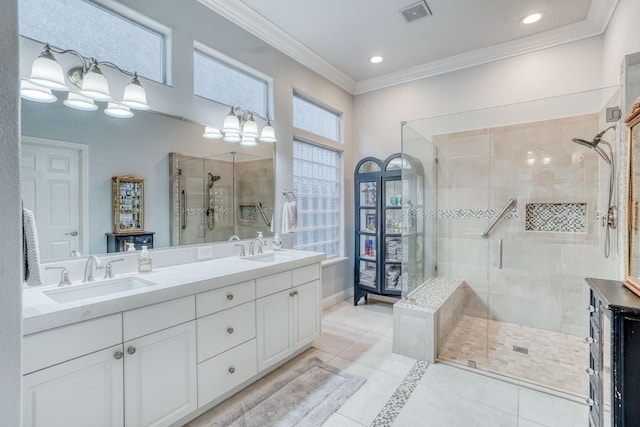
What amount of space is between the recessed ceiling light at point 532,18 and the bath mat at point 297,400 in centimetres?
349

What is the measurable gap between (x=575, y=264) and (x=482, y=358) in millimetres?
1344

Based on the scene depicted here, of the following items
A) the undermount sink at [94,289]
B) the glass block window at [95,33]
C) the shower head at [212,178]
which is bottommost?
the undermount sink at [94,289]

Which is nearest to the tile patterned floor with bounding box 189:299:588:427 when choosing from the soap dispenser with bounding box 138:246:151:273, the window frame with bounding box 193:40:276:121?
the soap dispenser with bounding box 138:246:151:273

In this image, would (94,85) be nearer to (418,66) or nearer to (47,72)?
(47,72)

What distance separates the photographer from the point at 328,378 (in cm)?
228

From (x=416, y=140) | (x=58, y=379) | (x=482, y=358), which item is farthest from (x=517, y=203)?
(x=58, y=379)

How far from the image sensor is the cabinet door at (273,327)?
7.14 feet

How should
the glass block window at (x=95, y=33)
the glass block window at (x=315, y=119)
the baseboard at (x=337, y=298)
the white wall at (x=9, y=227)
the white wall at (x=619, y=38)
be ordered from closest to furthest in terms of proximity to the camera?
the white wall at (x=9, y=227), the glass block window at (x=95, y=33), the white wall at (x=619, y=38), the glass block window at (x=315, y=119), the baseboard at (x=337, y=298)

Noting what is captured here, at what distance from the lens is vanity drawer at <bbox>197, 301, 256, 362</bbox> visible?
1802 millimetres

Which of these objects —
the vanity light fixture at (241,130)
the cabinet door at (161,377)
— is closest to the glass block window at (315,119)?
the vanity light fixture at (241,130)

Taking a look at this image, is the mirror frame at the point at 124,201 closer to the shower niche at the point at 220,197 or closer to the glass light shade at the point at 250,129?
the shower niche at the point at 220,197

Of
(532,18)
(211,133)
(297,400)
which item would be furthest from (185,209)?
(532,18)

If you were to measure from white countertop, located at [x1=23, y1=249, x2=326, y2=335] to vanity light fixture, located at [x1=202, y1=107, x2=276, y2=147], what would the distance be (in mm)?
1052

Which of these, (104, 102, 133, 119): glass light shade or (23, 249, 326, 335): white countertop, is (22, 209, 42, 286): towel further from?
(104, 102, 133, 119): glass light shade
